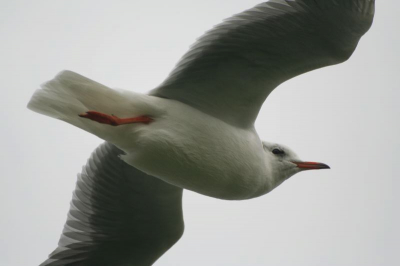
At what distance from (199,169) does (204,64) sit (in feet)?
2.92

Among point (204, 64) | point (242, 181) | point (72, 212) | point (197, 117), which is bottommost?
point (72, 212)

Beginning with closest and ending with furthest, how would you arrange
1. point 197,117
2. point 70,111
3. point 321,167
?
point 70,111 < point 197,117 < point 321,167

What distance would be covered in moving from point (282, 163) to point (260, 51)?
1253 mm

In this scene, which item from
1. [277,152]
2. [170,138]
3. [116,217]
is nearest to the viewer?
[170,138]

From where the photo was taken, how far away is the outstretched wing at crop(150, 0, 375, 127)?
5.86 meters

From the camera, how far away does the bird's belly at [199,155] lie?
5953 millimetres

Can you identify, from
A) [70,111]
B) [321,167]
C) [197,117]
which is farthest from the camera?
[321,167]

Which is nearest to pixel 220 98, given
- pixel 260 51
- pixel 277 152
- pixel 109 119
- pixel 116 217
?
pixel 260 51

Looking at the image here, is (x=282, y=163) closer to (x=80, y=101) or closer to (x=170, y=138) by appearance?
(x=170, y=138)

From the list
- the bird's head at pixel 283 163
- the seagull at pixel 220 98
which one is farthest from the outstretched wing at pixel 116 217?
the bird's head at pixel 283 163

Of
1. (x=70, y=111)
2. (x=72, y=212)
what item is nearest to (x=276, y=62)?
(x=70, y=111)

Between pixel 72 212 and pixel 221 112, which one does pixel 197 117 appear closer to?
pixel 221 112

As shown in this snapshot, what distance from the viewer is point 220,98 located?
6.28 meters

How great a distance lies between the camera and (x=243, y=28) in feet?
19.3
